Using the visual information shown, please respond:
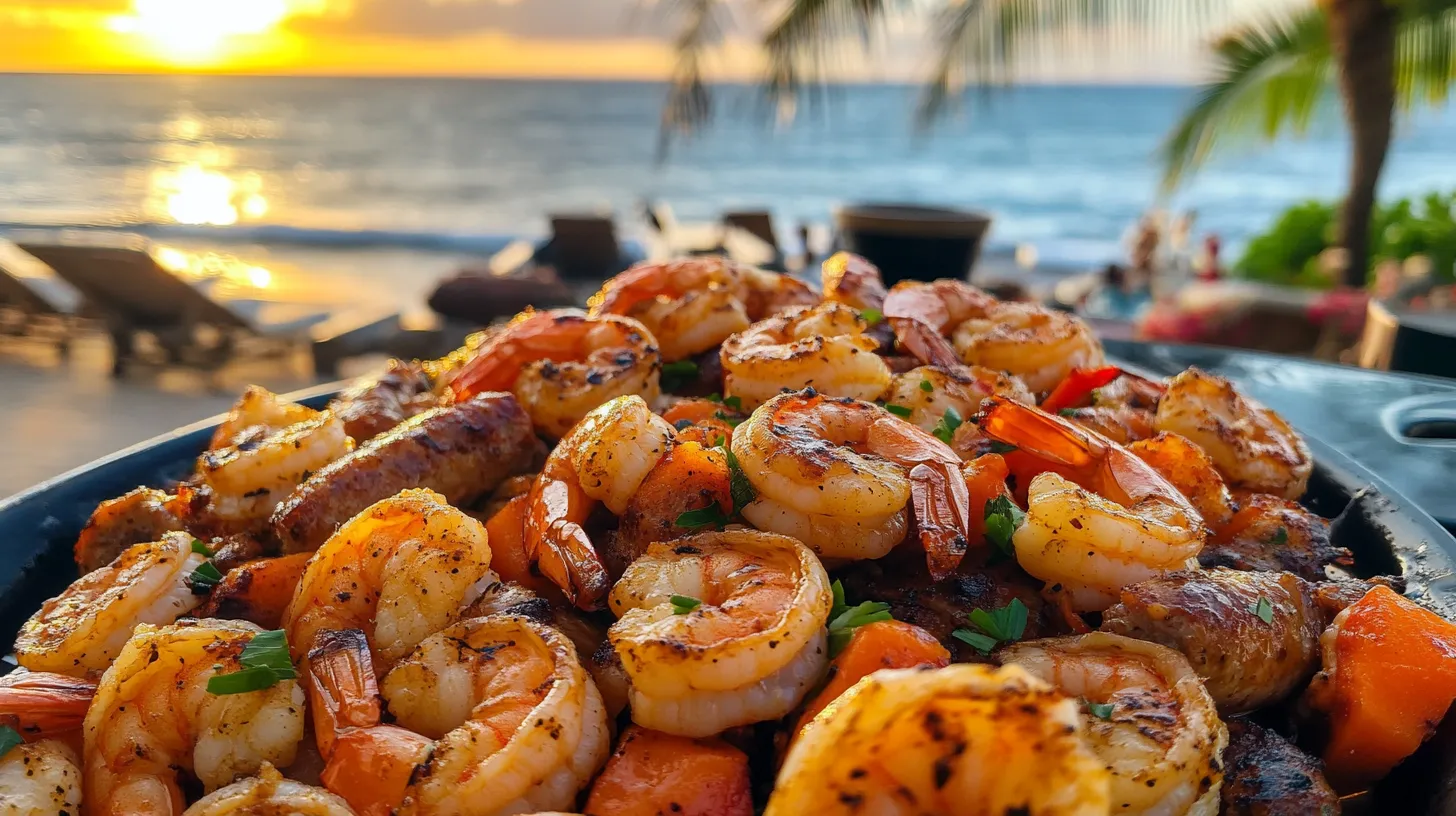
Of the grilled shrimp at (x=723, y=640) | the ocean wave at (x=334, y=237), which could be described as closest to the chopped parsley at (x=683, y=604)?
the grilled shrimp at (x=723, y=640)

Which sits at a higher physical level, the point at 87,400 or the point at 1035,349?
the point at 1035,349

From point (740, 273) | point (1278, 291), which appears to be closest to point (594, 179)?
point (1278, 291)

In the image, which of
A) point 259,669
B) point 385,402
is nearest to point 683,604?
point 259,669

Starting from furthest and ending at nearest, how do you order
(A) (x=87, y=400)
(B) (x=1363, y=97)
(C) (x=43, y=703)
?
(B) (x=1363, y=97) → (A) (x=87, y=400) → (C) (x=43, y=703)

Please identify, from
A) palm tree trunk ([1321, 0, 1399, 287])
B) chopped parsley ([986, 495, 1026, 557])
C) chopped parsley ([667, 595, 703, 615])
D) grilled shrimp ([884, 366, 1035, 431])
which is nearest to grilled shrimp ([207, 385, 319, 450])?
chopped parsley ([667, 595, 703, 615])

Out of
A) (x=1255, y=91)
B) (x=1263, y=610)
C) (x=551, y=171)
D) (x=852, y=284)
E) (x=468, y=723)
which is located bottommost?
(x=551, y=171)

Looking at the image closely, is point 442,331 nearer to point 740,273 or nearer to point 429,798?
point 740,273

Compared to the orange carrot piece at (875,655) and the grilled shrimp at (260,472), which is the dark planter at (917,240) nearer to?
the grilled shrimp at (260,472)

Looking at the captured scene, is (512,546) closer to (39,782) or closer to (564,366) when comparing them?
(564,366)
